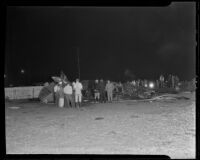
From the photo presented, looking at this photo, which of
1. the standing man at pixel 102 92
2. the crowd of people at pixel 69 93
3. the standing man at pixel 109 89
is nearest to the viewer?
the crowd of people at pixel 69 93

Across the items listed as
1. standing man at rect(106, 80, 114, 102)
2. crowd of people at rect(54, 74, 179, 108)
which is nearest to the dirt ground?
crowd of people at rect(54, 74, 179, 108)

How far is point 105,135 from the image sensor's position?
7906 millimetres

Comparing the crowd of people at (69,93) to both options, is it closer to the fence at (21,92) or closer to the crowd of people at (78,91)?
the crowd of people at (78,91)

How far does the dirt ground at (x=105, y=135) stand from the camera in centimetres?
643

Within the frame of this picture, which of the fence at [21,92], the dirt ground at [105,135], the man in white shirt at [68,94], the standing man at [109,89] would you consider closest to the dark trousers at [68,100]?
the man in white shirt at [68,94]

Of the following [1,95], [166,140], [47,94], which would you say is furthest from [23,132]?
[47,94]

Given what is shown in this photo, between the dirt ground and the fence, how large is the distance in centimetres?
1089

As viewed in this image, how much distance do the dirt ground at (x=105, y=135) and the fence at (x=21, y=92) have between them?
10.9 meters

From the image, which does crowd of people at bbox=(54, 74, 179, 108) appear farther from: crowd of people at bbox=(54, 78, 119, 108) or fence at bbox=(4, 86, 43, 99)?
fence at bbox=(4, 86, 43, 99)

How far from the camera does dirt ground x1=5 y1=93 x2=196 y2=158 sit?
6.43m

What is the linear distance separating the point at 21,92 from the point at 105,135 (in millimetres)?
16221

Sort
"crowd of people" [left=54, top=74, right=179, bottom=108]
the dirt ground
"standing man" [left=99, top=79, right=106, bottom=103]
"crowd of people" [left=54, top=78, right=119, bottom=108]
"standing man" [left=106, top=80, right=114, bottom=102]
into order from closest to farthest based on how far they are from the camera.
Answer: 1. the dirt ground
2. "crowd of people" [left=54, top=78, right=119, bottom=108]
3. "crowd of people" [left=54, top=74, right=179, bottom=108]
4. "standing man" [left=106, top=80, right=114, bottom=102]
5. "standing man" [left=99, top=79, right=106, bottom=103]

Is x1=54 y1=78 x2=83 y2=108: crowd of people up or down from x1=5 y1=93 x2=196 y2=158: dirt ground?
up

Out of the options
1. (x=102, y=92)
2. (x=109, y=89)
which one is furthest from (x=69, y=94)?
(x=109, y=89)
